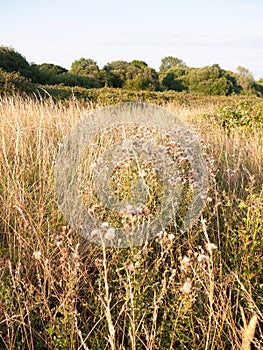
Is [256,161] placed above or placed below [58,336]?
above

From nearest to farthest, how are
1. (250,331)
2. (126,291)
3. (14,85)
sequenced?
(250,331) → (126,291) → (14,85)

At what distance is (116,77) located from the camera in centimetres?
2509

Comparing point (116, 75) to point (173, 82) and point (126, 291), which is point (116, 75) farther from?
point (126, 291)

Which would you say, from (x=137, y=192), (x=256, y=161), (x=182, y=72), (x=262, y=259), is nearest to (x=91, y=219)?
(x=137, y=192)

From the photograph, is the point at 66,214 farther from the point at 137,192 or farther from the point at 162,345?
the point at 162,345

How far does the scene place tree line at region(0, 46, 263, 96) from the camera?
16.7m

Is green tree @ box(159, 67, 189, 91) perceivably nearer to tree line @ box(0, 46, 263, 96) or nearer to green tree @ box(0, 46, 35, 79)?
tree line @ box(0, 46, 263, 96)

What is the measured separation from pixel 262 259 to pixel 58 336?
1.26 meters

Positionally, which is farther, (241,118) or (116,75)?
(116,75)

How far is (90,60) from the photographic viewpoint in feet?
90.5

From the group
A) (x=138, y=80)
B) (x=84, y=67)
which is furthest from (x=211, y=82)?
(x=84, y=67)

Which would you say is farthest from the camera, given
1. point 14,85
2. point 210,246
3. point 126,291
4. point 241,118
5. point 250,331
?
point 14,85

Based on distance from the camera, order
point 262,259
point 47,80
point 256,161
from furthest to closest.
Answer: point 47,80, point 256,161, point 262,259

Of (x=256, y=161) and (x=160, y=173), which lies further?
(x=256, y=161)
